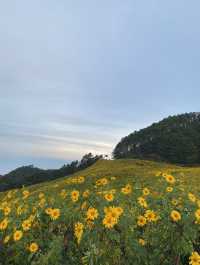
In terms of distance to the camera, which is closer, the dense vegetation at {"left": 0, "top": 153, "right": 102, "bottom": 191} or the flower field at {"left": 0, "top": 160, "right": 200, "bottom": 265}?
the flower field at {"left": 0, "top": 160, "right": 200, "bottom": 265}

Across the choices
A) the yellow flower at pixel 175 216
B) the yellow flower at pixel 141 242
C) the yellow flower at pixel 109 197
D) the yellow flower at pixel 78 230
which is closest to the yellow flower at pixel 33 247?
the yellow flower at pixel 78 230

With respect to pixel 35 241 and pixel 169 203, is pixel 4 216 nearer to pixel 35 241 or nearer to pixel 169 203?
pixel 35 241

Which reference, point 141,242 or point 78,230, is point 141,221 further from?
point 78,230

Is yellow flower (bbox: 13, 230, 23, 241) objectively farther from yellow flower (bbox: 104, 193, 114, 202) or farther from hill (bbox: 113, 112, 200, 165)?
hill (bbox: 113, 112, 200, 165)

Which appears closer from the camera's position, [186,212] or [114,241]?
[114,241]

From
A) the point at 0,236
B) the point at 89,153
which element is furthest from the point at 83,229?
the point at 89,153

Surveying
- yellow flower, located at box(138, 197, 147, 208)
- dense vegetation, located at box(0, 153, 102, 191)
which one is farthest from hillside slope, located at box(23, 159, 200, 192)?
dense vegetation, located at box(0, 153, 102, 191)

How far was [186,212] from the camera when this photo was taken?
6.56 meters

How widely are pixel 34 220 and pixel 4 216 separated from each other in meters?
1.27

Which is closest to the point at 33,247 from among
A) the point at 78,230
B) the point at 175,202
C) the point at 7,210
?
the point at 78,230

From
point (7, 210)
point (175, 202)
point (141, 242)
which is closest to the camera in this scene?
point (141, 242)

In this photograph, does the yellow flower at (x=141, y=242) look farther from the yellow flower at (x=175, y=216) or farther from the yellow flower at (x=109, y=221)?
the yellow flower at (x=109, y=221)

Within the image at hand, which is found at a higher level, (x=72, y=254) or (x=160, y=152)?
(x=160, y=152)

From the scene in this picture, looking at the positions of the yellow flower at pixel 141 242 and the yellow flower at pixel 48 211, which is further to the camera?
the yellow flower at pixel 48 211
